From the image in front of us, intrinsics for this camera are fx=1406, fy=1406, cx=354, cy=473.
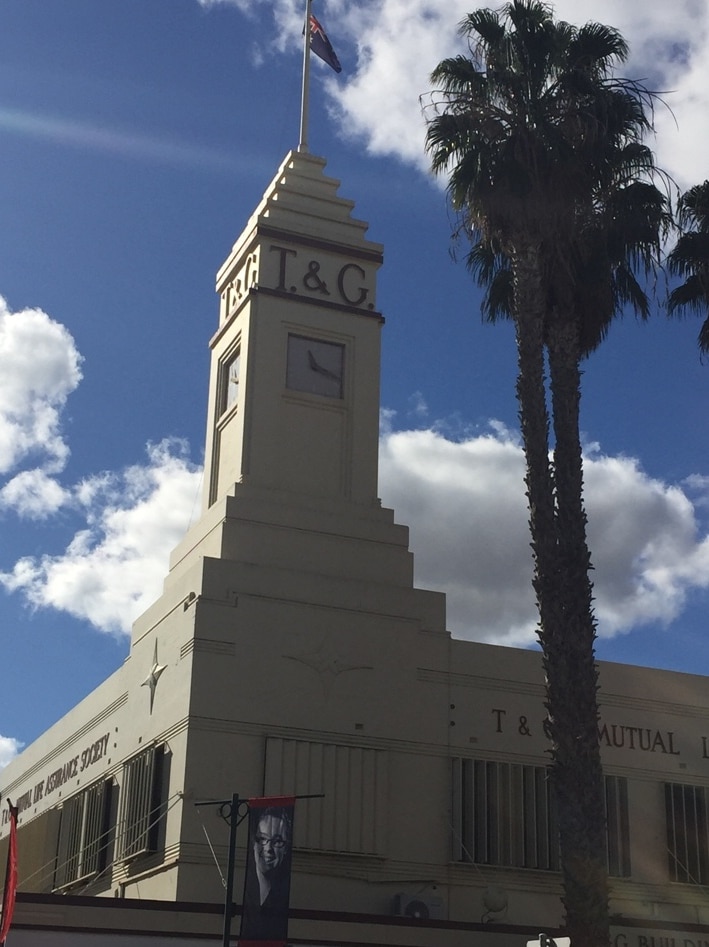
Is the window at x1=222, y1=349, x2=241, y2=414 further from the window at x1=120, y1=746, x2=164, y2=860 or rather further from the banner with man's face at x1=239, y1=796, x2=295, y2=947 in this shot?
the banner with man's face at x1=239, y1=796, x2=295, y2=947

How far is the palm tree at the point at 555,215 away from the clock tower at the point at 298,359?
560 centimetres

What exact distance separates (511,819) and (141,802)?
24.5 feet

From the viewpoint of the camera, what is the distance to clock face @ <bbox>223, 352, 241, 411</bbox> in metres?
32.3

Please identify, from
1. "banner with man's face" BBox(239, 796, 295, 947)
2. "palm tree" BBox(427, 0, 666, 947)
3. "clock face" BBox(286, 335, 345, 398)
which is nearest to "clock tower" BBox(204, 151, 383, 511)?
"clock face" BBox(286, 335, 345, 398)

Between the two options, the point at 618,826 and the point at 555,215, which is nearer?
the point at 555,215

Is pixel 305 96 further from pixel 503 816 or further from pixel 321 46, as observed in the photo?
pixel 503 816

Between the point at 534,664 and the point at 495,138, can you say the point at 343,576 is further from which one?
the point at 495,138

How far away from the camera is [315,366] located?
3198cm

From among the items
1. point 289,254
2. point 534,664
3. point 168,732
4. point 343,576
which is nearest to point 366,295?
point 289,254

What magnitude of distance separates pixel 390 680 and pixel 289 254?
10.4 metres

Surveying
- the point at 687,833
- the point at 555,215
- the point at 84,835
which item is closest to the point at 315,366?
the point at 555,215

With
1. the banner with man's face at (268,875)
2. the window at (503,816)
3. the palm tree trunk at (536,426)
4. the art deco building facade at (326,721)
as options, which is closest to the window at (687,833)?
the art deco building facade at (326,721)

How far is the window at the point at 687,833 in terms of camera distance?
29594 millimetres

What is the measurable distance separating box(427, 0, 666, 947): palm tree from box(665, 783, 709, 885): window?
722 centimetres
